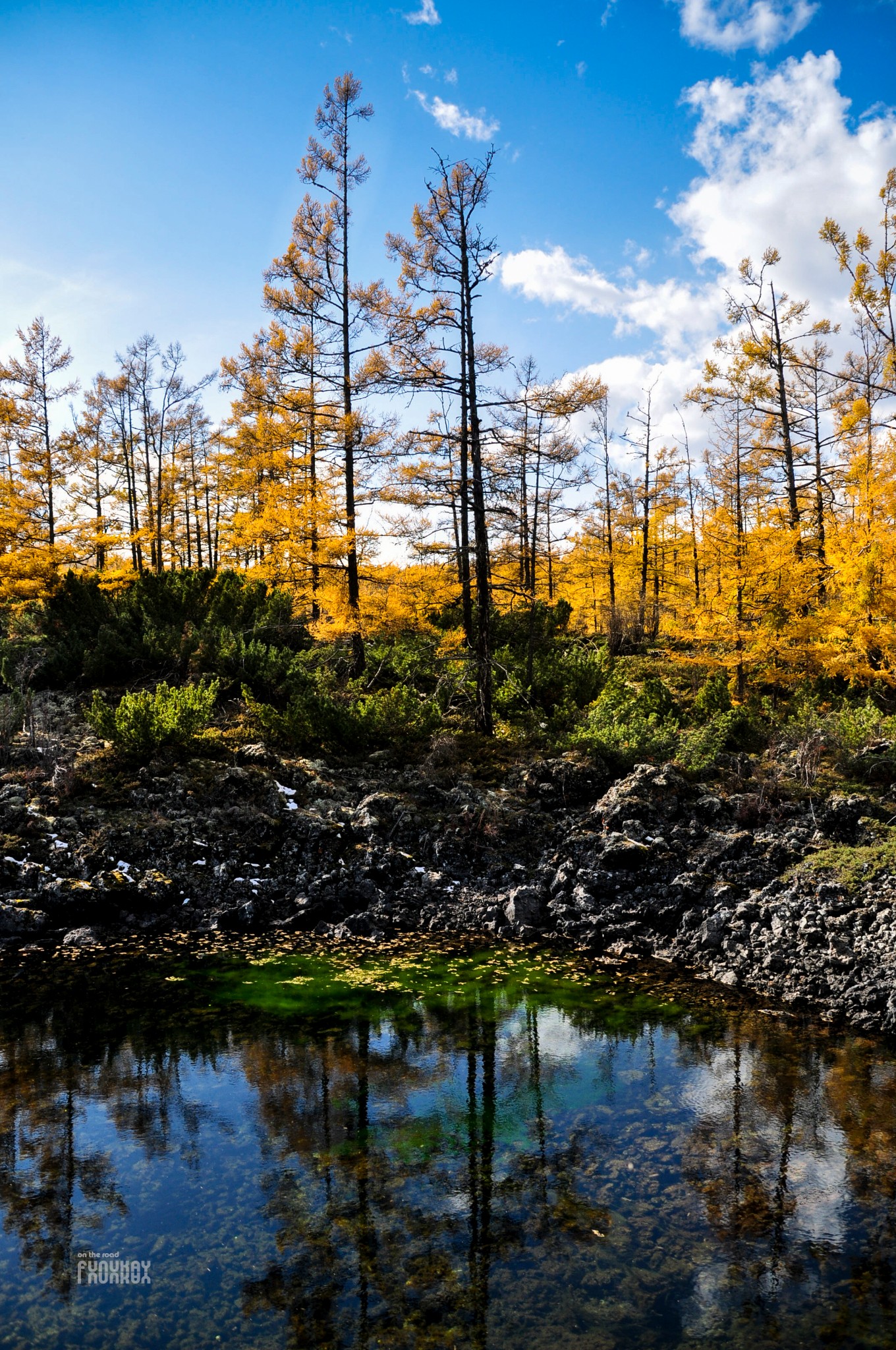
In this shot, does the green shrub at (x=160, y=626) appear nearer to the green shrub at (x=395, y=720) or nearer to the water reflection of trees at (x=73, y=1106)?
the green shrub at (x=395, y=720)

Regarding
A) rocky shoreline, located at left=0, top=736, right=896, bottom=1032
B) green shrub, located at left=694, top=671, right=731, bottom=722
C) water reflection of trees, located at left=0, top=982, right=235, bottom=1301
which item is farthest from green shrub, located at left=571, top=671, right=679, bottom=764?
water reflection of trees, located at left=0, top=982, right=235, bottom=1301

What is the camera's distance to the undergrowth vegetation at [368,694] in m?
10.6

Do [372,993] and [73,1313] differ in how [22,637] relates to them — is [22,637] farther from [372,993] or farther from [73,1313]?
[73,1313]

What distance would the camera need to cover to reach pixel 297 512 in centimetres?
1561

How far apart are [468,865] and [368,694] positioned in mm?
4759

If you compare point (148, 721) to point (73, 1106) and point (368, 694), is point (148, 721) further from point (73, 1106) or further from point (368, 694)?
point (73, 1106)

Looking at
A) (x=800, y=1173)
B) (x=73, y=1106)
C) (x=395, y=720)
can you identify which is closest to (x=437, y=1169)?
(x=800, y=1173)

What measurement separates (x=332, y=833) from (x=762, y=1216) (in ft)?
20.9

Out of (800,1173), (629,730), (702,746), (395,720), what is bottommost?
(800,1173)

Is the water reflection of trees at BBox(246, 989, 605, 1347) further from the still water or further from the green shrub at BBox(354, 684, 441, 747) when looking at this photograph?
the green shrub at BBox(354, 684, 441, 747)

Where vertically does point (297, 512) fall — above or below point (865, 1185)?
above

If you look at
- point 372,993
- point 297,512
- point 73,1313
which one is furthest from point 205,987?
point 297,512

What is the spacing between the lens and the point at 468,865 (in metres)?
9.31

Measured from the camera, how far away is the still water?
3.32 m
